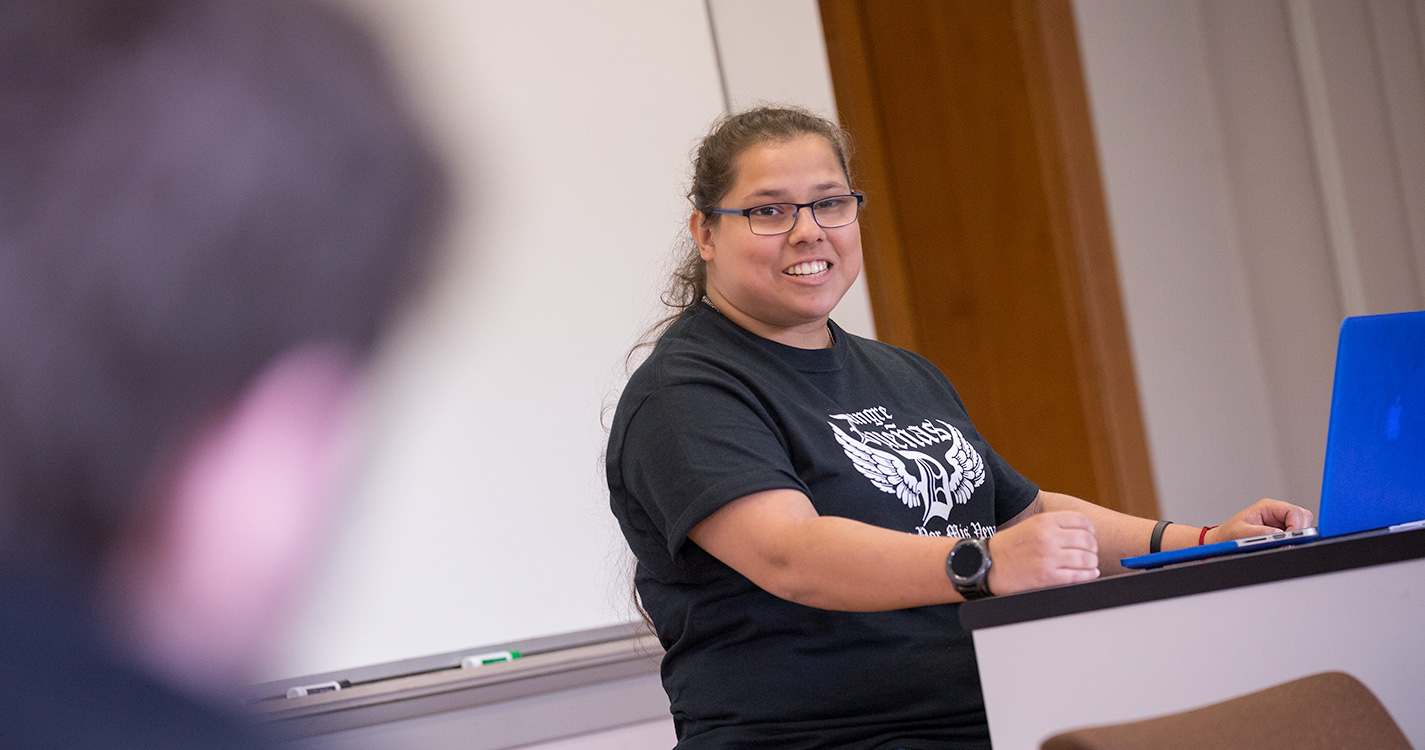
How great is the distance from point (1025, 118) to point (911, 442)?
1807 mm

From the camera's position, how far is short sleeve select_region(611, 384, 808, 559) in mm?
951

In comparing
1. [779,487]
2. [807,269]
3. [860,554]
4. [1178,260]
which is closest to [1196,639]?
[860,554]

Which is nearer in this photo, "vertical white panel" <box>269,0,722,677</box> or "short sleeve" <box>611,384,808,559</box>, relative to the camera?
"short sleeve" <box>611,384,808,559</box>

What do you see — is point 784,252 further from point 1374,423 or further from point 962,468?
point 1374,423

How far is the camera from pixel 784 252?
1181 mm

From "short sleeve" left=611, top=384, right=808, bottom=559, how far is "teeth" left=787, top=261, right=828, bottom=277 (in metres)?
0.19

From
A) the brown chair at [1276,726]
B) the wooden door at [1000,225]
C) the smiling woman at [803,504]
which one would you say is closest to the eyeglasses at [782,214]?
the smiling woman at [803,504]

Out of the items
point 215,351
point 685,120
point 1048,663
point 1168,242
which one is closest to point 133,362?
point 215,351

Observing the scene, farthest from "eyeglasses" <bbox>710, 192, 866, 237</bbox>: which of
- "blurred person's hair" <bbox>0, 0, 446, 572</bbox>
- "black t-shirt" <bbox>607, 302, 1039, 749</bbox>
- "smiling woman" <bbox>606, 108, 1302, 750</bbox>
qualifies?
"blurred person's hair" <bbox>0, 0, 446, 572</bbox>

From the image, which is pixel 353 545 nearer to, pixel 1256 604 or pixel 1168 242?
pixel 1256 604

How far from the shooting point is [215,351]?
189 mm

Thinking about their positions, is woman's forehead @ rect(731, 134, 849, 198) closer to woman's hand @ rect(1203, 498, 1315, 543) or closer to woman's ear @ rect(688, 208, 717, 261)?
woman's ear @ rect(688, 208, 717, 261)

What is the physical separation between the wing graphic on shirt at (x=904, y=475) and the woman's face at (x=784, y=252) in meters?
0.14

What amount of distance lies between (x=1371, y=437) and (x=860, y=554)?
395 mm
